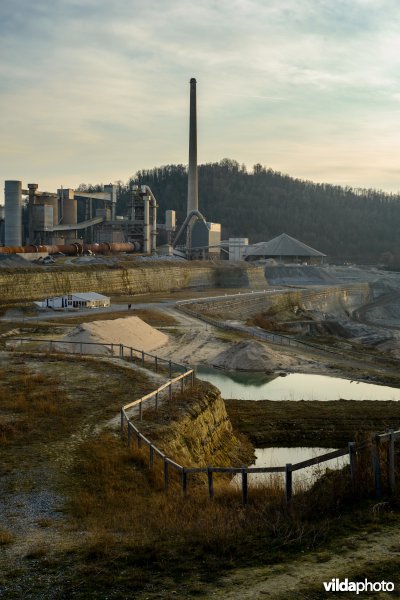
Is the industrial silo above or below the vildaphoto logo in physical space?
above

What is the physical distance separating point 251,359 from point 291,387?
18.9ft

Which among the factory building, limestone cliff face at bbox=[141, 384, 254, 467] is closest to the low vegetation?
limestone cliff face at bbox=[141, 384, 254, 467]

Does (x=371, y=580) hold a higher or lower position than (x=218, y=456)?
higher

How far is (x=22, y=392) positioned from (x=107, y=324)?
23.6 metres

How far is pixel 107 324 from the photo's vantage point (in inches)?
1981

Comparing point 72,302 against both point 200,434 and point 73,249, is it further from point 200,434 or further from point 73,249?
point 200,434

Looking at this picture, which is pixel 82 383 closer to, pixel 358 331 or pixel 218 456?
pixel 218 456

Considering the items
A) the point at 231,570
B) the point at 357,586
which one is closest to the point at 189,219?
the point at 231,570

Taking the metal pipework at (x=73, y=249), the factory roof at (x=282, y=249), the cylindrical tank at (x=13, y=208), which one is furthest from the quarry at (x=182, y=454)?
the factory roof at (x=282, y=249)

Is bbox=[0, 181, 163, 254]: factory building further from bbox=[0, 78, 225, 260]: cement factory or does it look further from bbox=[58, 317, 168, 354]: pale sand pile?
bbox=[58, 317, 168, 354]: pale sand pile

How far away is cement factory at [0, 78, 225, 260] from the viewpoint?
99625 mm

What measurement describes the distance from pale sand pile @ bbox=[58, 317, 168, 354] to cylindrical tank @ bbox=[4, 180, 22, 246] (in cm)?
5024

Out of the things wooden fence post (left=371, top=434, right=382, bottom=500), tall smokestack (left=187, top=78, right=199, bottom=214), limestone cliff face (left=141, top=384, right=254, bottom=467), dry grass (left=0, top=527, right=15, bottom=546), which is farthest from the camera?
tall smokestack (left=187, top=78, right=199, bottom=214)

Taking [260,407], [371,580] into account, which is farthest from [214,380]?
[371,580]
